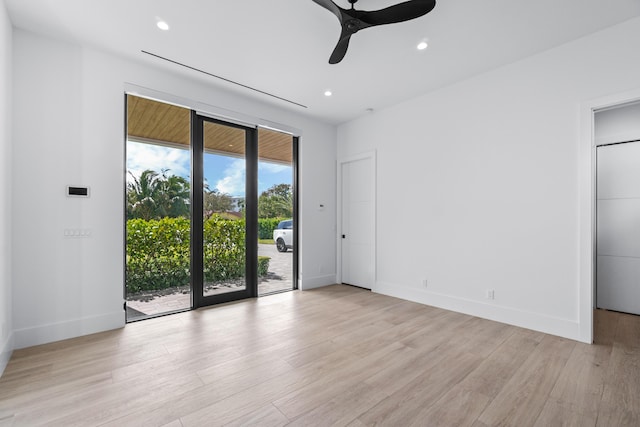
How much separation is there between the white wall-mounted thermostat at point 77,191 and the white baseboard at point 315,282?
10.6ft

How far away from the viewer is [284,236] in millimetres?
5023

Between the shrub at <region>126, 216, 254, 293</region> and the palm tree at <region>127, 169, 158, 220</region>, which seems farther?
the shrub at <region>126, 216, 254, 293</region>

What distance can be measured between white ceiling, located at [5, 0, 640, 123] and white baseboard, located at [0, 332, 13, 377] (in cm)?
291

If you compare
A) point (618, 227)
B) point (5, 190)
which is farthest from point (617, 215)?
point (5, 190)

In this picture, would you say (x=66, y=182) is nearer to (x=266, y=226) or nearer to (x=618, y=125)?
(x=266, y=226)

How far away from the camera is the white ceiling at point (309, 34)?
2.45 metres

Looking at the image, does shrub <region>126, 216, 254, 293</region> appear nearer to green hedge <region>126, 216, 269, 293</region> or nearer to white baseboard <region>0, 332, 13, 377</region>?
green hedge <region>126, 216, 269, 293</region>

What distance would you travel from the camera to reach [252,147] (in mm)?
4453

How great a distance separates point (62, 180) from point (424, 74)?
4.31 meters

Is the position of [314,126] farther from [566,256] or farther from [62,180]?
[566,256]

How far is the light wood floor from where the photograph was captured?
5.91 ft

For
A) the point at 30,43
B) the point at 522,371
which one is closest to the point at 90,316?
the point at 30,43

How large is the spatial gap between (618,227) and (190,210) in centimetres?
584

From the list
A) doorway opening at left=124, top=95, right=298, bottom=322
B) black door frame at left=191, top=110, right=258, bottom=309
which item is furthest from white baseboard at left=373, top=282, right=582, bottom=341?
doorway opening at left=124, top=95, right=298, bottom=322
